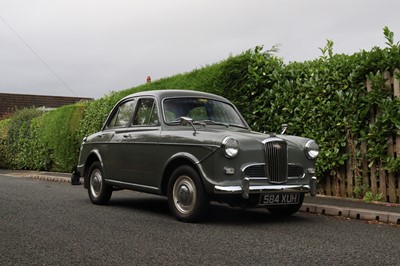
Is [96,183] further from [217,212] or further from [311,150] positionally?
[311,150]

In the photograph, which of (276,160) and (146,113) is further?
(146,113)

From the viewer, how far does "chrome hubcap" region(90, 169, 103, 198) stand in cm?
882

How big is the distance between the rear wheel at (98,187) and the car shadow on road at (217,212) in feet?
0.79

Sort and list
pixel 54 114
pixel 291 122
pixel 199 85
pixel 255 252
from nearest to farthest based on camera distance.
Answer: pixel 255 252 < pixel 291 122 < pixel 199 85 < pixel 54 114

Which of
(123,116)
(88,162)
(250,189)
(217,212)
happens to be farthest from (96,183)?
(250,189)

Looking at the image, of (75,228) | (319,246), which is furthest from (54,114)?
(319,246)

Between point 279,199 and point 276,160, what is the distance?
20.2 inches

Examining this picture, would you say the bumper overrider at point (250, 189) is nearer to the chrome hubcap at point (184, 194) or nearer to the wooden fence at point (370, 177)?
the chrome hubcap at point (184, 194)

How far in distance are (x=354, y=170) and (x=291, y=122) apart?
1620 millimetres

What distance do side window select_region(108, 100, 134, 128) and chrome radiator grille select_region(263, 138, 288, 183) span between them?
8.91 ft

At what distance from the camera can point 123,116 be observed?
862 centimetres

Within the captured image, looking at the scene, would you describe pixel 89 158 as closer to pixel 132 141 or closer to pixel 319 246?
pixel 132 141

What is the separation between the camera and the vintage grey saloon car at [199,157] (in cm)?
643

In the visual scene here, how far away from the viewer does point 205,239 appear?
18.4ft
